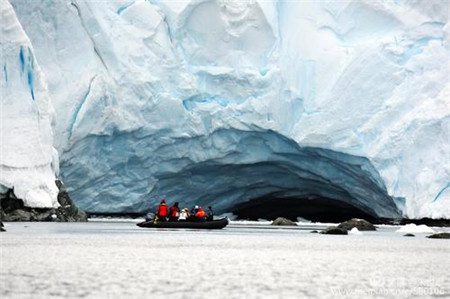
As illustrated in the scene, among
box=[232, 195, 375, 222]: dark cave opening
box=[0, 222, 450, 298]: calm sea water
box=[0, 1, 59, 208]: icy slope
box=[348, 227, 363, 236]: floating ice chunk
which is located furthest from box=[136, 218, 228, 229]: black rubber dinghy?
box=[232, 195, 375, 222]: dark cave opening

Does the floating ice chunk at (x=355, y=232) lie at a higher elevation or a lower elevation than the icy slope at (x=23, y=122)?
lower

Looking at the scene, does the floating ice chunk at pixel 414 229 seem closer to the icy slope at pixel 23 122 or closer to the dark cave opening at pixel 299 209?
the dark cave opening at pixel 299 209

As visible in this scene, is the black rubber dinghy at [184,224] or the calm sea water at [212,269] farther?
the black rubber dinghy at [184,224]

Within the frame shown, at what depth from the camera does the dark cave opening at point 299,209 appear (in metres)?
37.4

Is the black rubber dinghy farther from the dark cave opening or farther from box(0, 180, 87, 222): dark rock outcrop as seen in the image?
the dark cave opening

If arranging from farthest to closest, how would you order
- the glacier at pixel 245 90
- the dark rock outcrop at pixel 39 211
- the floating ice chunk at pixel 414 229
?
1. the glacier at pixel 245 90
2. the floating ice chunk at pixel 414 229
3. the dark rock outcrop at pixel 39 211

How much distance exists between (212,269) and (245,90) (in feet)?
58.6

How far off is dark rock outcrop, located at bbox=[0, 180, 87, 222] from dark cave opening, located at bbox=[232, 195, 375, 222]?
11.3 meters

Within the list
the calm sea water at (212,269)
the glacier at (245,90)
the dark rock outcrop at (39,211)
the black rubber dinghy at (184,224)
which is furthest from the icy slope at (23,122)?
the calm sea water at (212,269)

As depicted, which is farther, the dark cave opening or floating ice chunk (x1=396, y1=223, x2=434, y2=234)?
the dark cave opening

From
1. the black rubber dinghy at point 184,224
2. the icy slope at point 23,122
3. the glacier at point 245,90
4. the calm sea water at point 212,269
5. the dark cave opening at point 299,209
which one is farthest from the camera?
the dark cave opening at point 299,209

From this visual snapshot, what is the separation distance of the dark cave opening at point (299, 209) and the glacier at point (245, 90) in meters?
6.94

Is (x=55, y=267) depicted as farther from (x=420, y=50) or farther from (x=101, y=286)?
(x=420, y=50)

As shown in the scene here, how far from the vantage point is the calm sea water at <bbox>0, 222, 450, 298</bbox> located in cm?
906
